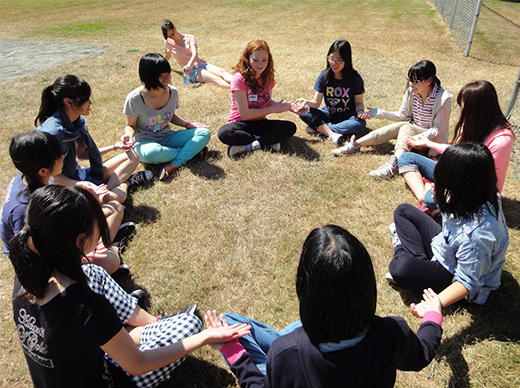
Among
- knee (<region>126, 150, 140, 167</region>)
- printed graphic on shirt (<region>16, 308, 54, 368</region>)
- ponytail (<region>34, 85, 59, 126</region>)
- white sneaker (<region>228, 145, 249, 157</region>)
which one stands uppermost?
ponytail (<region>34, 85, 59, 126</region>)

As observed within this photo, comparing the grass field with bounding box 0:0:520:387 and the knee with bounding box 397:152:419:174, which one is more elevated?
the knee with bounding box 397:152:419:174

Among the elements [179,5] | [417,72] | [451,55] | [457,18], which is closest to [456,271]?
[417,72]

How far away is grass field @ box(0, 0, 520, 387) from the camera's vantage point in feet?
8.26

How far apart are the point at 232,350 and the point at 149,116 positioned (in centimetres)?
315

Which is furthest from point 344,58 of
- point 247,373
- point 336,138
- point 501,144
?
point 247,373

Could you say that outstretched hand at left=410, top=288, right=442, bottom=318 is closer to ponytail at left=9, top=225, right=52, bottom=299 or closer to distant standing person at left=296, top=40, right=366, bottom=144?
ponytail at left=9, top=225, right=52, bottom=299

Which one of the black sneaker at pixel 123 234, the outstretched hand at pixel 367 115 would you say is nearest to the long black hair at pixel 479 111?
the outstretched hand at pixel 367 115

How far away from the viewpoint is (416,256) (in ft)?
8.94

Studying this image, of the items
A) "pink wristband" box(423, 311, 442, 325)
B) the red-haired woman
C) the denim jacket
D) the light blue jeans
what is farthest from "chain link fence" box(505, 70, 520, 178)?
the light blue jeans

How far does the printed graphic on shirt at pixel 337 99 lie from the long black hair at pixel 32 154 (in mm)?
3543

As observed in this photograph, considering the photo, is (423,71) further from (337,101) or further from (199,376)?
(199,376)

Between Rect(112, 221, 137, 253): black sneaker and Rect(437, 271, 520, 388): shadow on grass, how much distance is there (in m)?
2.65

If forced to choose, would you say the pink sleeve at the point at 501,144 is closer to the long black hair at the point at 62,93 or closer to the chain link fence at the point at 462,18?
the long black hair at the point at 62,93

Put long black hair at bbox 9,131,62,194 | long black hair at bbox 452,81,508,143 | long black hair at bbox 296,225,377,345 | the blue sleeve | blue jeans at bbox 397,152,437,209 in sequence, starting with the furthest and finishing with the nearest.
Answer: blue jeans at bbox 397,152,437,209 → long black hair at bbox 452,81,508,143 → long black hair at bbox 9,131,62,194 → the blue sleeve → long black hair at bbox 296,225,377,345
